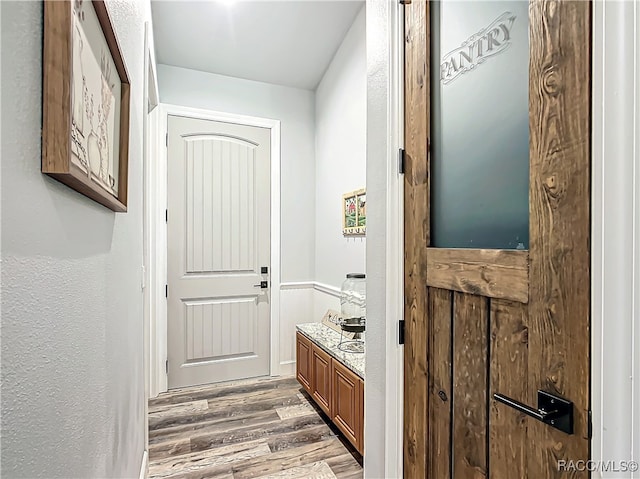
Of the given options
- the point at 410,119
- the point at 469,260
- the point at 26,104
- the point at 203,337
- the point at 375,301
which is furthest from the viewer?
the point at 203,337

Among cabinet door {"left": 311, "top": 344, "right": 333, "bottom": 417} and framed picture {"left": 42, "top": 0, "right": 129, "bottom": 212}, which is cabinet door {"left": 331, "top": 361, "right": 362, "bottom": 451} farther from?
framed picture {"left": 42, "top": 0, "right": 129, "bottom": 212}

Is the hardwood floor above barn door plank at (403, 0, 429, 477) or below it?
below

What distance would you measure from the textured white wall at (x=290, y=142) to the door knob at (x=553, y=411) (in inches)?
106

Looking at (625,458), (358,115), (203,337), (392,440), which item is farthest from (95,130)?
(203,337)

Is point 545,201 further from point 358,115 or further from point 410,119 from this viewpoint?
point 358,115

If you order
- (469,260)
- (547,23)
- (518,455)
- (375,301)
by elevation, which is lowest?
(518,455)

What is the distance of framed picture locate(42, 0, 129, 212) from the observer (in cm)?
47

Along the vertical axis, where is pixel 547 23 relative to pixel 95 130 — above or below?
above

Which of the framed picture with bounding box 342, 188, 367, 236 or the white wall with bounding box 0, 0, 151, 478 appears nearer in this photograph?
the white wall with bounding box 0, 0, 151, 478

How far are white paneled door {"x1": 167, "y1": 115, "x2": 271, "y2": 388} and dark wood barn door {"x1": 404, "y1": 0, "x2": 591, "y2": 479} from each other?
221cm

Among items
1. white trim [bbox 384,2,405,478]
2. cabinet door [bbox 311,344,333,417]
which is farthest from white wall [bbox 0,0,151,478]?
cabinet door [bbox 311,344,333,417]

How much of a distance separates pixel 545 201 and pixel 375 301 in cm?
78

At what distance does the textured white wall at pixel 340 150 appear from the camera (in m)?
2.62

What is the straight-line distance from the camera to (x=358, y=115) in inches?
104
